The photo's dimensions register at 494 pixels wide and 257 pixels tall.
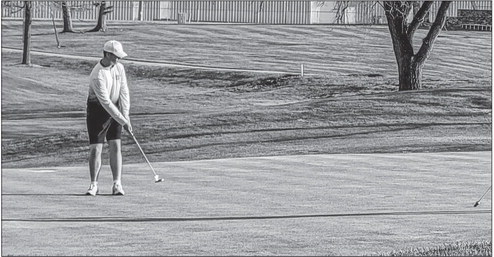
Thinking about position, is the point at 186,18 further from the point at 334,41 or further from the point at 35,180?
the point at 35,180

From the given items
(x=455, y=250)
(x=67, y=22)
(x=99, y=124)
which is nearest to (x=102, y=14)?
(x=67, y=22)

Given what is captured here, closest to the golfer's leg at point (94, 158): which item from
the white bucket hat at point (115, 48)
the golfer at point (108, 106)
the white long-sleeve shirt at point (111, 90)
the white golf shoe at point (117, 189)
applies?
the golfer at point (108, 106)

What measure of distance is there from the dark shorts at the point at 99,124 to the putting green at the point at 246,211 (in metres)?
0.56

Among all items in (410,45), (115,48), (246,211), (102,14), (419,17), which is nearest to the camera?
(115,48)

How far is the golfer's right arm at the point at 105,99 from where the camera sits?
9.12 metres

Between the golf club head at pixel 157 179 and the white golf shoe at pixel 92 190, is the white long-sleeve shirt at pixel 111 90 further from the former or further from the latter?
the golf club head at pixel 157 179

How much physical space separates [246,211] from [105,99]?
58.7 inches

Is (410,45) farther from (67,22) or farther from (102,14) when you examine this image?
(102,14)

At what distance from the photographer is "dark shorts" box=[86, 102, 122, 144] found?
374 inches

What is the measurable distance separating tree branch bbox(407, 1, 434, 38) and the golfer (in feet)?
56.0

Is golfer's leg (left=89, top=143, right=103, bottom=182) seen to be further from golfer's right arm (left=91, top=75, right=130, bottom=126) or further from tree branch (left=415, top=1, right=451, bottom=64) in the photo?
tree branch (left=415, top=1, right=451, bottom=64)

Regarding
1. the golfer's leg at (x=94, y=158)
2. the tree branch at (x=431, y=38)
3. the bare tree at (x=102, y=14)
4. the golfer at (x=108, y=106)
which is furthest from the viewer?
the tree branch at (x=431, y=38)

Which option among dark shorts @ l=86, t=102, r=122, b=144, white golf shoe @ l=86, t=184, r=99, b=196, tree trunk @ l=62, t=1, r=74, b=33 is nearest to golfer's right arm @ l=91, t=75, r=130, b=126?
dark shorts @ l=86, t=102, r=122, b=144

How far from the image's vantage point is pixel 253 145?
69.5ft
